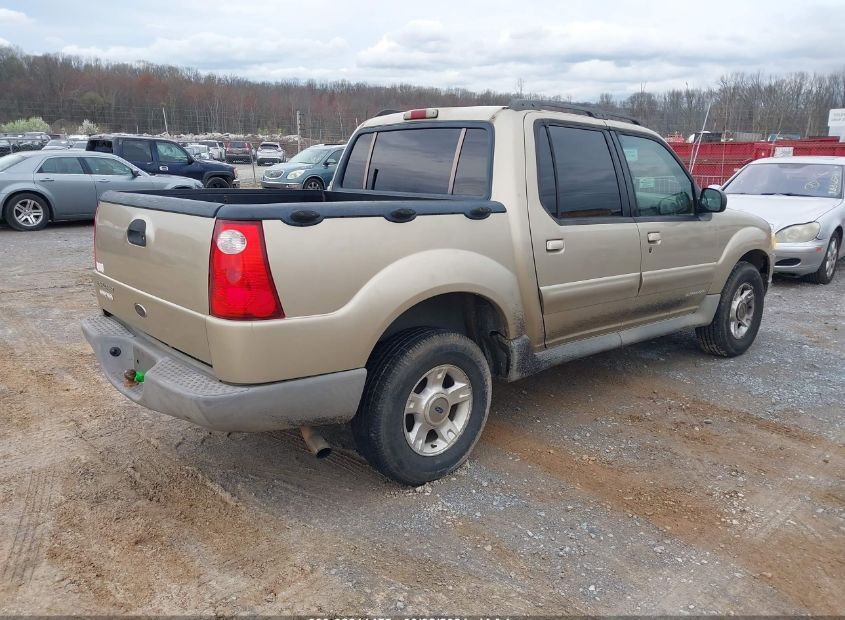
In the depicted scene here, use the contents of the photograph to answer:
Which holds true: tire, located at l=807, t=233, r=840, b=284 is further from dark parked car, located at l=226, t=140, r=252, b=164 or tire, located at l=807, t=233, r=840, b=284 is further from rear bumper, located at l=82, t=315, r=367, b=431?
dark parked car, located at l=226, t=140, r=252, b=164

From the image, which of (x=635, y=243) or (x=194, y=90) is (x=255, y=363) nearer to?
(x=635, y=243)

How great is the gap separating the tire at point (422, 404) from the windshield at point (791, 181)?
7.78 metres

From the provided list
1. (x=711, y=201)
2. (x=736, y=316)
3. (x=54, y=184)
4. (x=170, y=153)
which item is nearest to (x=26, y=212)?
(x=54, y=184)

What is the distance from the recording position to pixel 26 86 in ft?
230

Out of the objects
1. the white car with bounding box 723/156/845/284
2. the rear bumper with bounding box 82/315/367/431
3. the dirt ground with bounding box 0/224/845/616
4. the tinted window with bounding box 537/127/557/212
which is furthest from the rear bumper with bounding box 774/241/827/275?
the rear bumper with bounding box 82/315/367/431

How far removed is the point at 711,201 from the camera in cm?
484

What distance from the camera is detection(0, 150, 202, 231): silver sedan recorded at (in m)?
11.7

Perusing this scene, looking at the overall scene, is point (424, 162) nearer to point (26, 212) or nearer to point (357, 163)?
point (357, 163)

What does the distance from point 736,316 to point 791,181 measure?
5242 millimetres

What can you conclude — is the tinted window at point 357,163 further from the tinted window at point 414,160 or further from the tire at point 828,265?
the tire at point 828,265

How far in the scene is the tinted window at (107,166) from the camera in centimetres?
1257

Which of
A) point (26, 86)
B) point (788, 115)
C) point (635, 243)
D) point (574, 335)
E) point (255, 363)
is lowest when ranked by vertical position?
point (574, 335)

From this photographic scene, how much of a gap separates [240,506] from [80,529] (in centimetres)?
69

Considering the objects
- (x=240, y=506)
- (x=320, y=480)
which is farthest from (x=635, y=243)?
(x=240, y=506)
